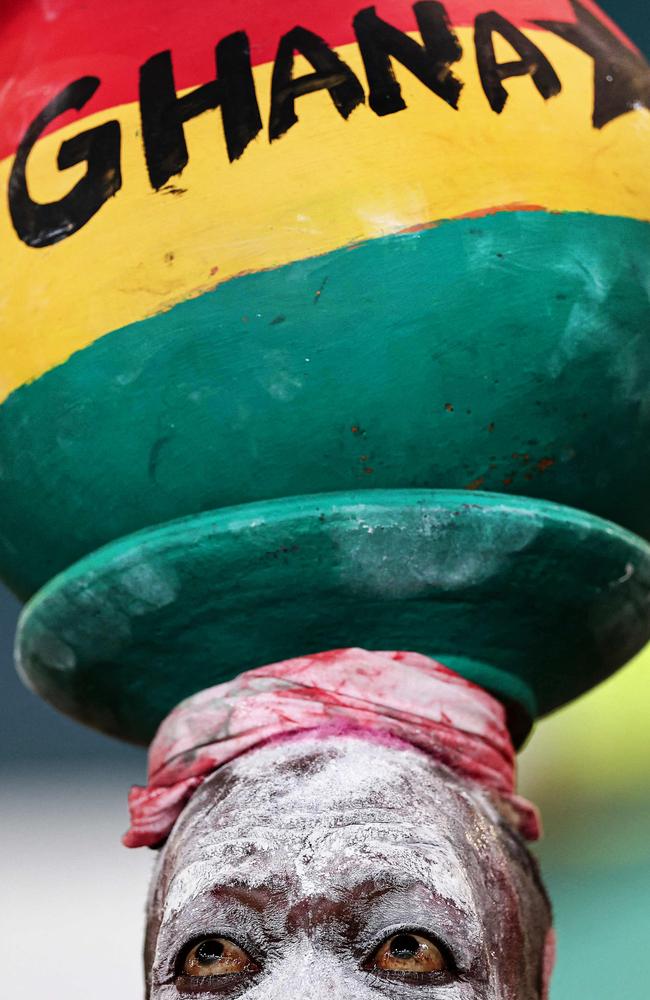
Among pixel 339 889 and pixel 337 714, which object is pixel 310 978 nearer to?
pixel 339 889

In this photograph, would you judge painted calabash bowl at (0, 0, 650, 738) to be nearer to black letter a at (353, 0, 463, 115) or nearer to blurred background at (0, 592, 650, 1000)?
black letter a at (353, 0, 463, 115)

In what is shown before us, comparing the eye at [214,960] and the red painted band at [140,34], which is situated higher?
the red painted band at [140,34]

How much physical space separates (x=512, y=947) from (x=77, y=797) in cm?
412

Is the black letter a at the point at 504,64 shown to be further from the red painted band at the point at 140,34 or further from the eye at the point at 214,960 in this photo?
the eye at the point at 214,960

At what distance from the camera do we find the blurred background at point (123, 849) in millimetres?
3809

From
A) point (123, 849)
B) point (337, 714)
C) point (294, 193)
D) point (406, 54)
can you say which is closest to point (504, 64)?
point (406, 54)

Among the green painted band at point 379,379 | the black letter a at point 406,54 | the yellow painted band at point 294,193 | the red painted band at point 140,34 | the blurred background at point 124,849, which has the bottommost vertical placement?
the blurred background at point 124,849

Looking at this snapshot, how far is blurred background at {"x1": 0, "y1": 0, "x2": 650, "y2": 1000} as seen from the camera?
3.81 meters

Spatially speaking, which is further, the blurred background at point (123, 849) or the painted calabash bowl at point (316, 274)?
the blurred background at point (123, 849)

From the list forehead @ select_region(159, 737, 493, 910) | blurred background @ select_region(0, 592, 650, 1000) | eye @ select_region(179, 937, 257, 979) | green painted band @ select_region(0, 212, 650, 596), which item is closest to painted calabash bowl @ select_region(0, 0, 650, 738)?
green painted band @ select_region(0, 212, 650, 596)

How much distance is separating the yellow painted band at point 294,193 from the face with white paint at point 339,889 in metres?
0.44

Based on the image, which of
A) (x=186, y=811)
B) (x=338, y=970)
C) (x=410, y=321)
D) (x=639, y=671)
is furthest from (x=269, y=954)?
(x=639, y=671)

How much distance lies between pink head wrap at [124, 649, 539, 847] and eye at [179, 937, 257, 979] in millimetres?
170

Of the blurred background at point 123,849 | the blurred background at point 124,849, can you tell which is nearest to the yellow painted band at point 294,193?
the blurred background at point 123,849
